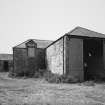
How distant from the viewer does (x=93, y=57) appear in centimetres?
1466

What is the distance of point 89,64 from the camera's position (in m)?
14.8

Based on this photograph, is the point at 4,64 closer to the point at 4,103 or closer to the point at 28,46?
the point at 28,46

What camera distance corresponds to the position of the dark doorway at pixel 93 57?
44.1 feet

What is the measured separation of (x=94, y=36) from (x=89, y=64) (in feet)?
12.9

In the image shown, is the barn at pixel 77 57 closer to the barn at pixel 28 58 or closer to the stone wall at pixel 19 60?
the barn at pixel 28 58

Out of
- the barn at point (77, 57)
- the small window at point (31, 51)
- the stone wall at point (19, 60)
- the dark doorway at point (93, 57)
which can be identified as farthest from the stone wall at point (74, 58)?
the stone wall at point (19, 60)

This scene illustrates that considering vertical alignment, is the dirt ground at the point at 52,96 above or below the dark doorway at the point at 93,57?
below

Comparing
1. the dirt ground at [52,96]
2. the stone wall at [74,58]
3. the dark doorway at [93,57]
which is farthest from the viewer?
the dark doorway at [93,57]

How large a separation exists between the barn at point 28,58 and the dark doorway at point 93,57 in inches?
323

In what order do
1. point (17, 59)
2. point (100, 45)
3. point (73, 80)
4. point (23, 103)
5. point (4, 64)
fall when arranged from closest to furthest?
point (23, 103) < point (73, 80) < point (100, 45) < point (17, 59) < point (4, 64)

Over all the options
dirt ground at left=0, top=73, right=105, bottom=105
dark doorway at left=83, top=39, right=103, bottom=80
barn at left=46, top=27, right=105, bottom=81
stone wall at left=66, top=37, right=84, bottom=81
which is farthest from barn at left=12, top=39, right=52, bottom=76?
dirt ground at left=0, top=73, right=105, bottom=105

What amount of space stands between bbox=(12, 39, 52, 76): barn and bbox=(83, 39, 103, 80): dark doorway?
8.21 meters

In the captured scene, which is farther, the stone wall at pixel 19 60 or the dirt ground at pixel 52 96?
the stone wall at pixel 19 60

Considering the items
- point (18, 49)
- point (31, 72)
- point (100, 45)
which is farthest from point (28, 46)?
point (100, 45)
